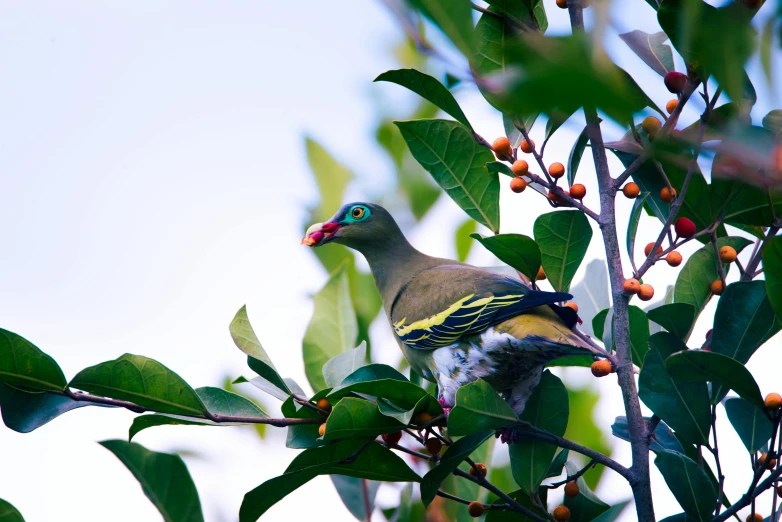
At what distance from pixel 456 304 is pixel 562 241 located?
616mm

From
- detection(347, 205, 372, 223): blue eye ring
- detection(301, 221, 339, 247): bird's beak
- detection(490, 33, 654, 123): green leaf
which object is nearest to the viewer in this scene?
detection(490, 33, 654, 123): green leaf

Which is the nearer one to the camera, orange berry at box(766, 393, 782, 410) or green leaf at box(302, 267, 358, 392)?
orange berry at box(766, 393, 782, 410)

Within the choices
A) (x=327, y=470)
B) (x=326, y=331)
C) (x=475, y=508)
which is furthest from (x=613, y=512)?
(x=326, y=331)

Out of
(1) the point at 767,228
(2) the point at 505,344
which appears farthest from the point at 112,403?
(1) the point at 767,228

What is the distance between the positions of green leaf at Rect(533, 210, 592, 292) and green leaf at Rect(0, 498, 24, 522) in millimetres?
1602

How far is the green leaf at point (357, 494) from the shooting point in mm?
2611

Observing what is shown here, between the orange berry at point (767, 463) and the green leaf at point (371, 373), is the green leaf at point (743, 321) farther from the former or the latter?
the green leaf at point (371, 373)

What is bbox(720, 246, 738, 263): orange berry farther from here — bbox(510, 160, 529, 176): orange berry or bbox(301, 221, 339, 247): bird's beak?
bbox(301, 221, 339, 247): bird's beak

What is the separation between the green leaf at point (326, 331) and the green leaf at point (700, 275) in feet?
3.75

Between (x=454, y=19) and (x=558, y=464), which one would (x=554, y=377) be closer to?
(x=558, y=464)

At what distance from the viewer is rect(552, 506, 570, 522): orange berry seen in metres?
2.28

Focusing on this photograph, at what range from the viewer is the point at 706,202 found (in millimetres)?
2203

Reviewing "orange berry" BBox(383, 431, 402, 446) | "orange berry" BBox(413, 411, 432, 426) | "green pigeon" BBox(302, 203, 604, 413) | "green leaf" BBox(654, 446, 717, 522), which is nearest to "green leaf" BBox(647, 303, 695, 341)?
"green pigeon" BBox(302, 203, 604, 413)

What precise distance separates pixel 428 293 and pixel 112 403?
1381 mm
